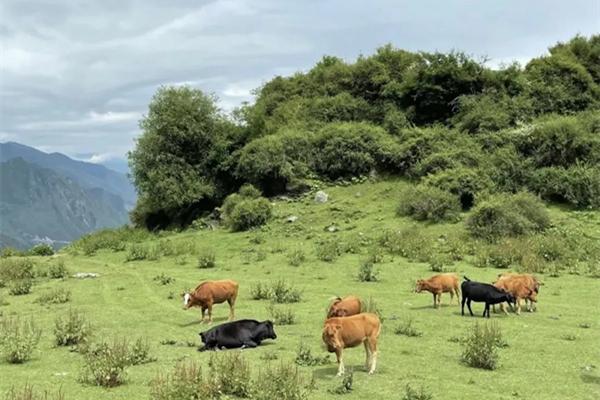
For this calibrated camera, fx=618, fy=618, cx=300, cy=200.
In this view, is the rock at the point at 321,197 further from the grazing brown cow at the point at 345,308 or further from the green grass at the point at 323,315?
the grazing brown cow at the point at 345,308

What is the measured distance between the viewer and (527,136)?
40531 millimetres

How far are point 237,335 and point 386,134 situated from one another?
1369 inches

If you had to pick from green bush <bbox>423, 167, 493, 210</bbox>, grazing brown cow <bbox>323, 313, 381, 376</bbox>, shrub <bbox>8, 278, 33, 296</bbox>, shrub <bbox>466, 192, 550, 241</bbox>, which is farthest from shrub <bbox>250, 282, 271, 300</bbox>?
green bush <bbox>423, 167, 493, 210</bbox>

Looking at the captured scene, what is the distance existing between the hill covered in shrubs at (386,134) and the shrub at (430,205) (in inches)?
Result: 23.1

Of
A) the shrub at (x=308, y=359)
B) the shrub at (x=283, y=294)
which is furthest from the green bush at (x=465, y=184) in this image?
the shrub at (x=308, y=359)

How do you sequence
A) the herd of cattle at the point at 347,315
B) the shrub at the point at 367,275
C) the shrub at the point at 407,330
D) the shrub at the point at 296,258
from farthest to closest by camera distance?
1. the shrub at the point at 296,258
2. the shrub at the point at 367,275
3. the shrub at the point at 407,330
4. the herd of cattle at the point at 347,315

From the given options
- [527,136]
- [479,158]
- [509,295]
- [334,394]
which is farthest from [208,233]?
[334,394]

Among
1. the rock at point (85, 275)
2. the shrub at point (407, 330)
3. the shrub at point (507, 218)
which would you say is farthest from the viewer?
the shrub at point (507, 218)

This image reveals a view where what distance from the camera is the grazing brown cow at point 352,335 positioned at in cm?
1205

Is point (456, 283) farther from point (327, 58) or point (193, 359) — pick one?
point (327, 58)

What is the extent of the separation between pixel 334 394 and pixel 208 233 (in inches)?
1233

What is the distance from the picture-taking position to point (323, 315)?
18484 mm

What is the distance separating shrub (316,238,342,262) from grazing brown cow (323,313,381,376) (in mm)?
17057

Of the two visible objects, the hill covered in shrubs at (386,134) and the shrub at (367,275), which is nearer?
the shrub at (367,275)
